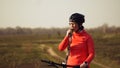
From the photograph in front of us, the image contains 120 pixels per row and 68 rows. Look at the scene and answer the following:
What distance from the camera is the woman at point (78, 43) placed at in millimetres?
3971

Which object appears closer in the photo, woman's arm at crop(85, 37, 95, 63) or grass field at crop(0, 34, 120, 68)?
woman's arm at crop(85, 37, 95, 63)

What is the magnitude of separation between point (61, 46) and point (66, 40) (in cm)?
10

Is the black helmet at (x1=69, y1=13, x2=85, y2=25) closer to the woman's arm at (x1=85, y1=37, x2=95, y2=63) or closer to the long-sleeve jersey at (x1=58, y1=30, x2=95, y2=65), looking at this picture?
the long-sleeve jersey at (x1=58, y1=30, x2=95, y2=65)

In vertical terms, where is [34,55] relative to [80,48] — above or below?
below

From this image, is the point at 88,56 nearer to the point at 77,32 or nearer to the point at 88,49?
the point at 88,49

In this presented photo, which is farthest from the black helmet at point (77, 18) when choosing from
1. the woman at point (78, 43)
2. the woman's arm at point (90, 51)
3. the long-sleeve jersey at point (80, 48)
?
the woman's arm at point (90, 51)

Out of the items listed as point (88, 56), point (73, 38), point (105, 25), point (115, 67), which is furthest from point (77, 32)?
point (105, 25)

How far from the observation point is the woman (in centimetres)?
397

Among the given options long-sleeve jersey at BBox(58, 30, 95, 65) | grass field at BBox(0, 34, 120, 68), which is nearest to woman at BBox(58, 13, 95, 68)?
long-sleeve jersey at BBox(58, 30, 95, 65)

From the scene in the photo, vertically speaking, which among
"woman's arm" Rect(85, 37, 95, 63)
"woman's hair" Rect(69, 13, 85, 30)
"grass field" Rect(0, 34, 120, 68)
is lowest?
"grass field" Rect(0, 34, 120, 68)

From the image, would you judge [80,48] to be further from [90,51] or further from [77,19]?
[77,19]

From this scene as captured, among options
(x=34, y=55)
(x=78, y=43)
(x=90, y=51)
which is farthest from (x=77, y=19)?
(x=34, y=55)

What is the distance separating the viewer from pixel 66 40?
4102mm

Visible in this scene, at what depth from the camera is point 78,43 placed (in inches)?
157
